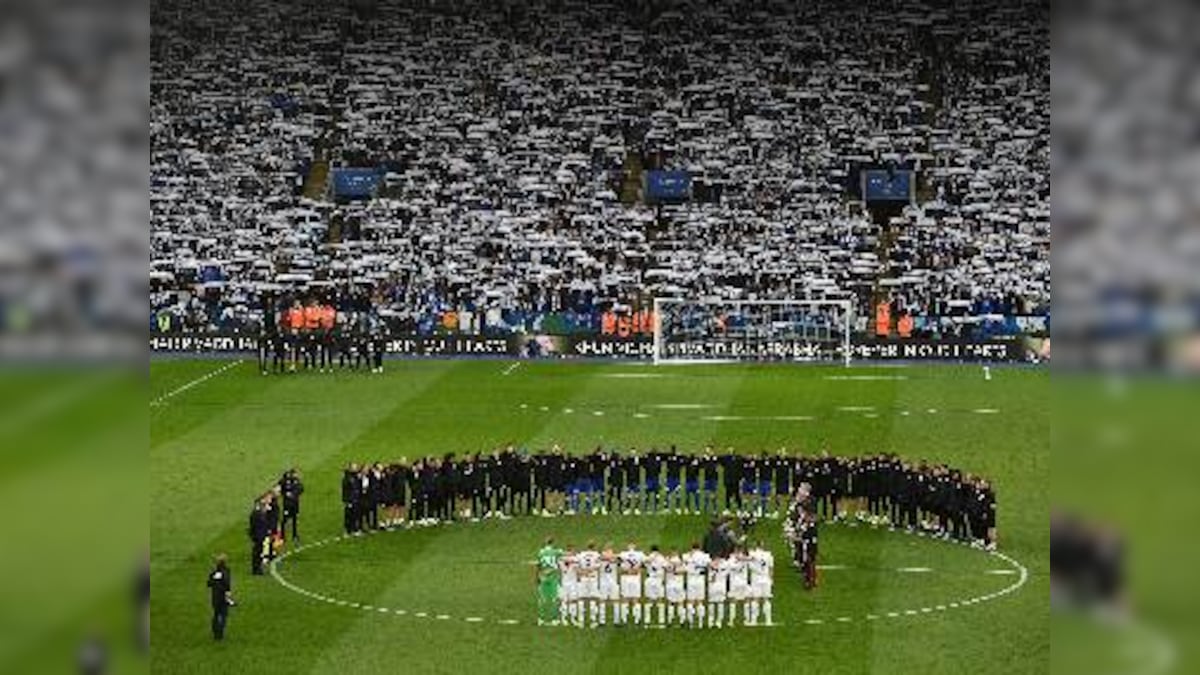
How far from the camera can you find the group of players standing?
52.7 meters

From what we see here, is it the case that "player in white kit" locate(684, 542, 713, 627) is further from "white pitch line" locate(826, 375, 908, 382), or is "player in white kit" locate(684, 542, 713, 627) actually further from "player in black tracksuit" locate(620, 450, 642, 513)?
"white pitch line" locate(826, 375, 908, 382)

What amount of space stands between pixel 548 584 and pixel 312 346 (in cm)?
2878

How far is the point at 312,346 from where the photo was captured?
53094 millimetres

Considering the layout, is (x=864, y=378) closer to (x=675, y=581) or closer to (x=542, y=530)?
(x=542, y=530)

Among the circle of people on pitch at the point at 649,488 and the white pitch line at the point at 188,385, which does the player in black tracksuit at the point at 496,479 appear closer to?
the circle of people on pitch at the point at 649,488

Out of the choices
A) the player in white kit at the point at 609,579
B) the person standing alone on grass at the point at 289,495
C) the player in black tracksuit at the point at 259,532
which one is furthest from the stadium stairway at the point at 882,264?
the player in white kit at the point at 609,579

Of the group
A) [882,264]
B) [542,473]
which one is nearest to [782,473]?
[542,473]

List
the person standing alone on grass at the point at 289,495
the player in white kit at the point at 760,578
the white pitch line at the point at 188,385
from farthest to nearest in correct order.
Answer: the white pitch line at the point at 188,385
the person standing alone on grass at the point at 289,495
the player in white kit at the point at 760,578

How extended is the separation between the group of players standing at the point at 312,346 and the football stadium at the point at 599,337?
0.18 m

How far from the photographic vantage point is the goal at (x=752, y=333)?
54.6m

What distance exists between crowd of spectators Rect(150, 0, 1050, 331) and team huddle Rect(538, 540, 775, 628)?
32255 millimetres
